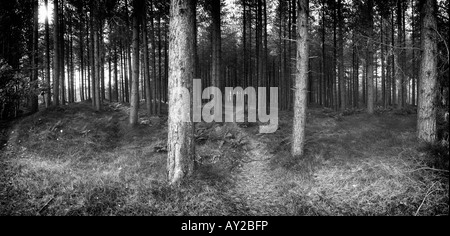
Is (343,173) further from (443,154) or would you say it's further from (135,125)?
(135,125)

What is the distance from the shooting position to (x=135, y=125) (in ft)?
40.4

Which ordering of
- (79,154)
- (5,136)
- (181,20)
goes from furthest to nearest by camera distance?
(5,136) → (79,154) → (181,20)

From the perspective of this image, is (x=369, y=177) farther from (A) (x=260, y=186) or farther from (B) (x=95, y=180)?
(B) (x=95, y=180)

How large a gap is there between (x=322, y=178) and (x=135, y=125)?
11.2 meters

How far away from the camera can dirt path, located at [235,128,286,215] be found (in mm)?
5137

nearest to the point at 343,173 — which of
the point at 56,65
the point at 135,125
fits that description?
the point at 135,125

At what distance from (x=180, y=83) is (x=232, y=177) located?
3728 millimetres

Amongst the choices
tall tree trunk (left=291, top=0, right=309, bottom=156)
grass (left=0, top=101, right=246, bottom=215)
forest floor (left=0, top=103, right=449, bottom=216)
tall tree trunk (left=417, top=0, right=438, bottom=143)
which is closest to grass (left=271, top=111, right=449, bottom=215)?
forest floor (left=0, top=103, right=449, bottom=216)

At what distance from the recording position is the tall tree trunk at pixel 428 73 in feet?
21.7

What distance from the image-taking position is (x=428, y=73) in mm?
6750

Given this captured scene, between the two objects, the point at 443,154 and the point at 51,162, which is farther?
the point at 51,162

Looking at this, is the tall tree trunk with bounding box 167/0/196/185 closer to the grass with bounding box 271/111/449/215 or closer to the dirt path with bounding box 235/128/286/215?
the dirt path with bounding box 235/128/286/215

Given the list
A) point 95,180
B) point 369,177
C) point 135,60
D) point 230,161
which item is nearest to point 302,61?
point 369,177

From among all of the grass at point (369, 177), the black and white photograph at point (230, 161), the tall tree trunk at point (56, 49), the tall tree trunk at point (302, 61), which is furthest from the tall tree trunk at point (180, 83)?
the tall tree trunk at point (56, 49)
